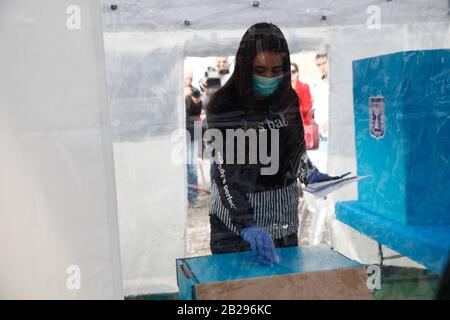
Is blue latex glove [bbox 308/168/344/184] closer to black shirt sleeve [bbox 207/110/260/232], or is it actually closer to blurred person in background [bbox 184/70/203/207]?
black shirt sleeve [bbox 207/110/260/232]

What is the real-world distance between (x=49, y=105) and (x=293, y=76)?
0.68 meters

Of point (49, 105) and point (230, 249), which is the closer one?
point (49, 105)

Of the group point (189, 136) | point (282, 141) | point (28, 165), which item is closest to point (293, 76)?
point (282, 141)

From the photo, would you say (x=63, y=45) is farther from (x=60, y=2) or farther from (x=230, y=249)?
(x=230, y=249)

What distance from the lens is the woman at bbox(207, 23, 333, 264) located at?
143cm

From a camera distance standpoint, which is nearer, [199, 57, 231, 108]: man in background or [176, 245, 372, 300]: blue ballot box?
[176, 245, 372, 300]: blue ballot box

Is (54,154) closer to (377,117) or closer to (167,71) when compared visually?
(167,71)

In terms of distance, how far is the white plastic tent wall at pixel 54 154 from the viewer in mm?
1126

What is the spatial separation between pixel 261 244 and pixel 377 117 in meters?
0.51

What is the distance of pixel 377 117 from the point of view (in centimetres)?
150

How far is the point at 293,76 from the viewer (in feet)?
4.78

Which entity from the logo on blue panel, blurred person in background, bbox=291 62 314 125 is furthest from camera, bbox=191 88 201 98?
the logo on blue panel

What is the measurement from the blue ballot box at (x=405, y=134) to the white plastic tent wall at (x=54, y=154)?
77 centimetres

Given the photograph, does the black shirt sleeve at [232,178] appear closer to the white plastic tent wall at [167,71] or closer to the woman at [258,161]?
the woman at [258,161]
